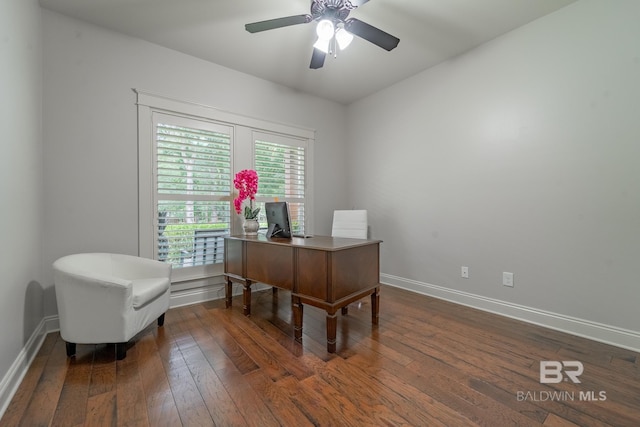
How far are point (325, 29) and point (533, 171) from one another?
7.14ft

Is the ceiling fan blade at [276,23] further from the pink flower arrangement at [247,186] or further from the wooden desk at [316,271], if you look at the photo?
the wooden desk at [316,271]

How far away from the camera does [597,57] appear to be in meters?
2.05

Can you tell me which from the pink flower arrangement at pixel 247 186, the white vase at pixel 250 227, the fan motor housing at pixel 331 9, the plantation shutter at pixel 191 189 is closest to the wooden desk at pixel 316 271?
the white vase at pixel 250 227

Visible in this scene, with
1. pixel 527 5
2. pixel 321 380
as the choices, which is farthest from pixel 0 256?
pixel 527 5

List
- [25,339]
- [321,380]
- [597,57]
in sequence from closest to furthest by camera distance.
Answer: [321,380] → [25,339] → [597,57]

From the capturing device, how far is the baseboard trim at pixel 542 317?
1.95 m

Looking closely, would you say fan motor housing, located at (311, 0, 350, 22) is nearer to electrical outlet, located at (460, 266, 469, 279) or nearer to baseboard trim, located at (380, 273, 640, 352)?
electrical outlet, located at (460, 266, 469, 279)

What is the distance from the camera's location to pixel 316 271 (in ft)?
6.35

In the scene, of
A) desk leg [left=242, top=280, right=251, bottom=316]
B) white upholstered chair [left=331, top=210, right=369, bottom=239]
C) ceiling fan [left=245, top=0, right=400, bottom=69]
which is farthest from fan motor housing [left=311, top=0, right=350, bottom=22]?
desk leg [left=242, top=280, right=251, bottom=316]

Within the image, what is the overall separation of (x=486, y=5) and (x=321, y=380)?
10.2ft

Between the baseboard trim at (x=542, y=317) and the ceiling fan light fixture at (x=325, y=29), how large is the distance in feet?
9.20

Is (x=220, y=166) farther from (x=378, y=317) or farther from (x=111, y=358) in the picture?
(x=378, y=317)
